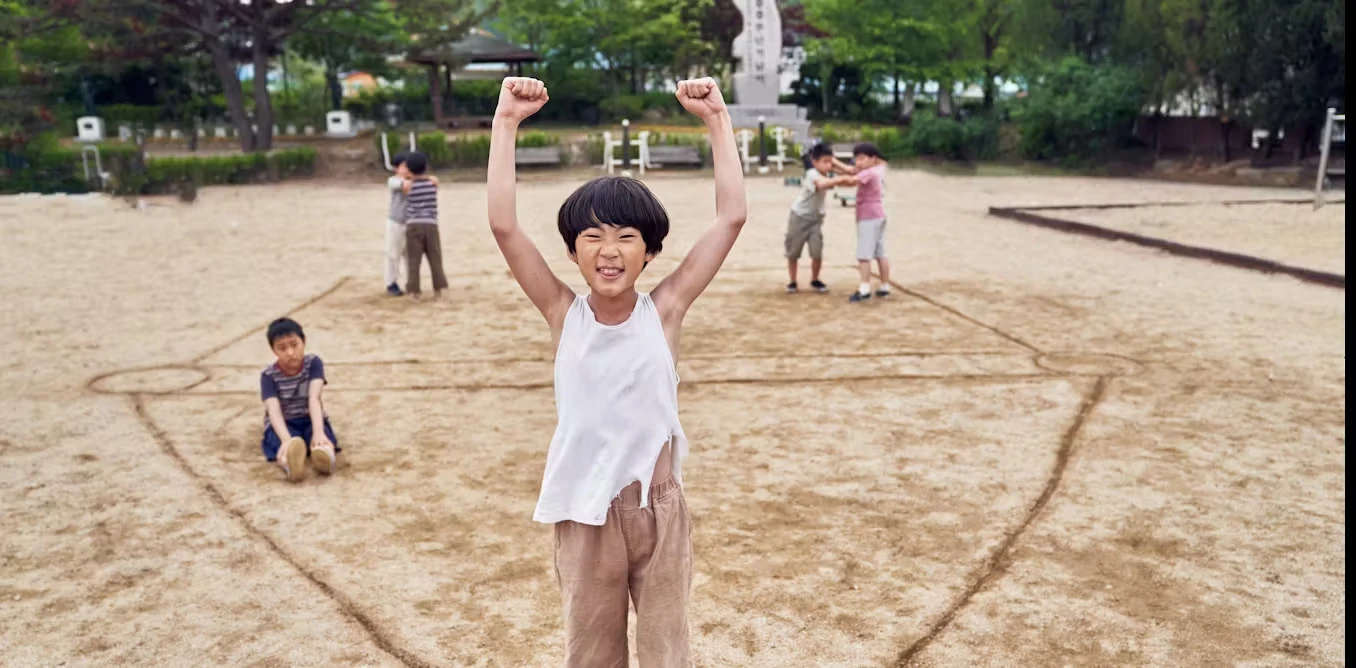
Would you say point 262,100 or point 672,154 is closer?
point 672,154

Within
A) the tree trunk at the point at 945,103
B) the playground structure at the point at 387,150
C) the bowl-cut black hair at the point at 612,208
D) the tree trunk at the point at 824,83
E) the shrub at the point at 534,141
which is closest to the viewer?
the bowl-cut black hair at the point at 612,208

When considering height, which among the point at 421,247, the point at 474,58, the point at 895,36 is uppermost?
the point at 895,36

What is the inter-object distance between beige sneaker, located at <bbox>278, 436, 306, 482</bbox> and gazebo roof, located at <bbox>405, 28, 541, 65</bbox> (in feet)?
91.8

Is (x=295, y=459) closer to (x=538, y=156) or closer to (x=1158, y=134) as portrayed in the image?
(x=538, y=156)

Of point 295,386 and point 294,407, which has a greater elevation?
point 295,386

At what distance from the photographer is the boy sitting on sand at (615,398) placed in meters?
2.39

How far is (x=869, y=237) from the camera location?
367 inches

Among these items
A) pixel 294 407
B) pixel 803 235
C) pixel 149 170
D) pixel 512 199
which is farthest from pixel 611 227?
pixel 149 170

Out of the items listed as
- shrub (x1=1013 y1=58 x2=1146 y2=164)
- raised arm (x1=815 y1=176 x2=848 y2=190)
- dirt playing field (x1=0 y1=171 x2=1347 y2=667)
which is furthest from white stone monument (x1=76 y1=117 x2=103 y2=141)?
raised arm (x1=815 y1=176 x2=848 y2=190)

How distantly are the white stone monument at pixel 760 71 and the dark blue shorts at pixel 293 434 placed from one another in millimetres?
26286

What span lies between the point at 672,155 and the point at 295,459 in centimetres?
2299

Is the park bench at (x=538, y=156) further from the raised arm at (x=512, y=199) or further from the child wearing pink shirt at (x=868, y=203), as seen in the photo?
the raised arm at (x=512, y=199)

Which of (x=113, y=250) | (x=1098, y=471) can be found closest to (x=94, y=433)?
(x=1098, y=471)

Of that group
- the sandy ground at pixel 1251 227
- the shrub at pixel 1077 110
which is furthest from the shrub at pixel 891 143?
the sandy ground at pixel 1251 227
